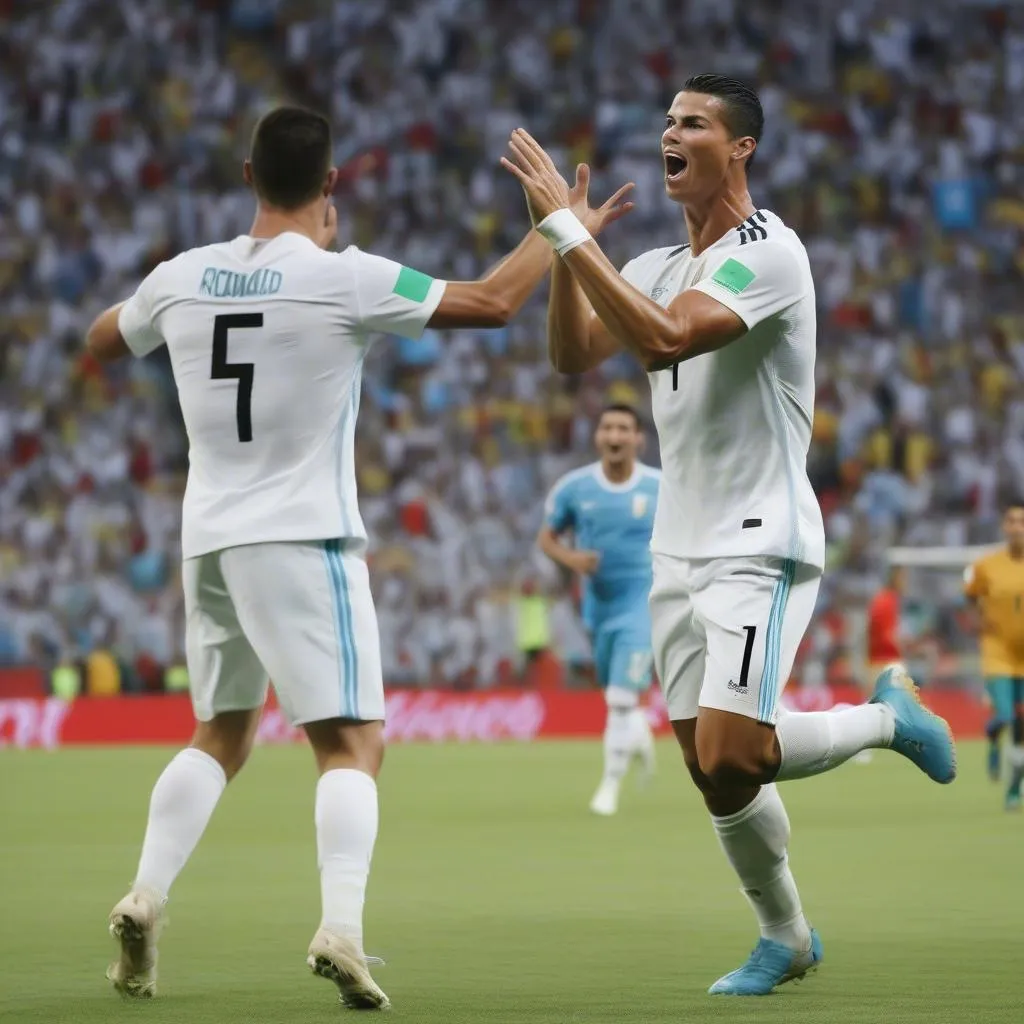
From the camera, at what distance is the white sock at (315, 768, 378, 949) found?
5805mm

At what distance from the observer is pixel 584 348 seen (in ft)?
20.9

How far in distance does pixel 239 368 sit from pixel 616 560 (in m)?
8.51

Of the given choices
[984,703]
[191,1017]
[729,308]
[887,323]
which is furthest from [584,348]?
[887,323]

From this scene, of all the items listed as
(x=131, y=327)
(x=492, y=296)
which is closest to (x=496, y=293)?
(x=492, y=296)

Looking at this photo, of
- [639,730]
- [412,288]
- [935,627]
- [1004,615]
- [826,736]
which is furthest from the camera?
[935,627]

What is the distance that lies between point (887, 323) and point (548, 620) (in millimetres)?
7098

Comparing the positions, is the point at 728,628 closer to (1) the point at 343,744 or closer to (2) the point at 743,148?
(1) the point at 343,744

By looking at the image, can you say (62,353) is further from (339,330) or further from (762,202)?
(339,330)

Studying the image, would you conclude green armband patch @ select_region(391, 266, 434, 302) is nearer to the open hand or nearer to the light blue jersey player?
the open hand

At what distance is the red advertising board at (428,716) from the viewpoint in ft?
74.6

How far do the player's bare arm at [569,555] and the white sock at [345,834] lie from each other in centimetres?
781

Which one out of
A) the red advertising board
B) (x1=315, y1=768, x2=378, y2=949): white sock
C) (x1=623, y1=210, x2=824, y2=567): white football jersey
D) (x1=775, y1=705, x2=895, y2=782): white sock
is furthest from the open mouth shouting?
the red advertising board

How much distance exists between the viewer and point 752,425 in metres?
6.04

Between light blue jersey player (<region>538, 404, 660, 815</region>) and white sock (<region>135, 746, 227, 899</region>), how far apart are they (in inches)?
303
